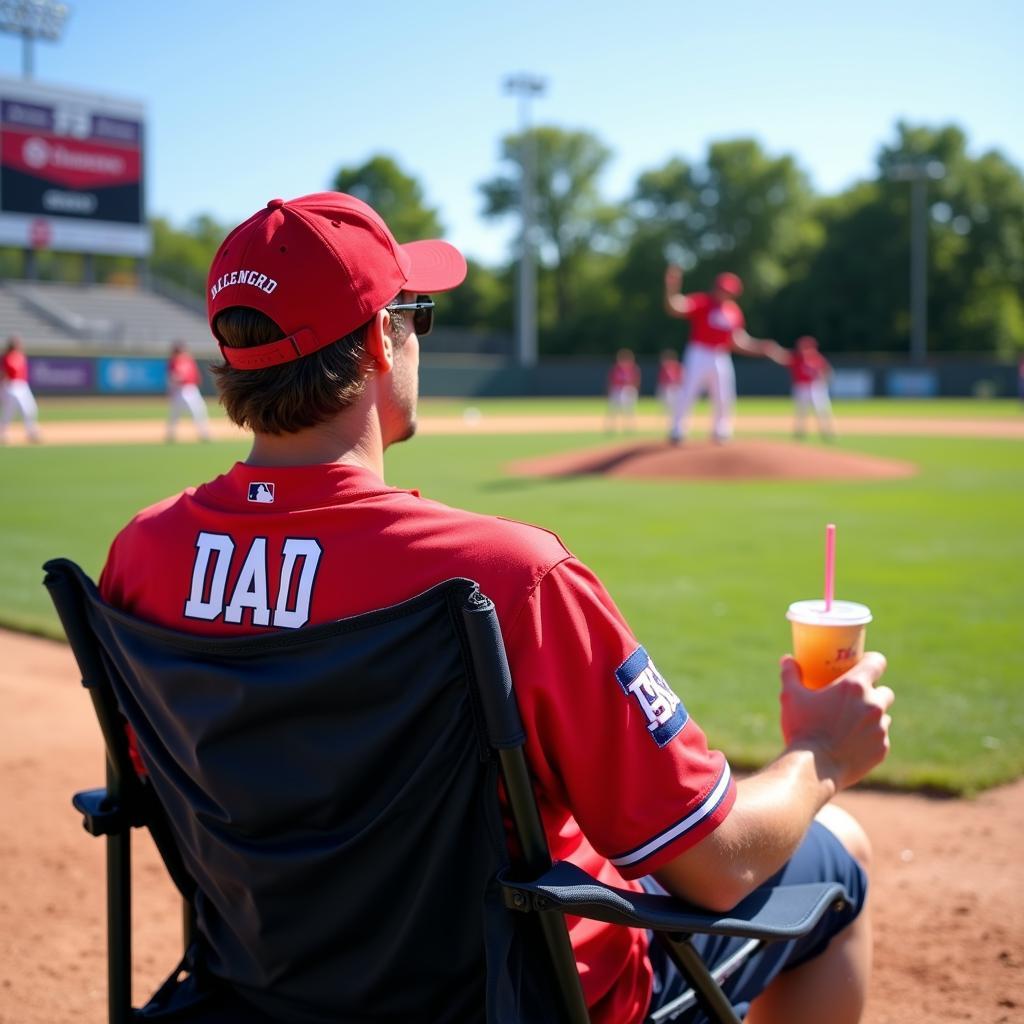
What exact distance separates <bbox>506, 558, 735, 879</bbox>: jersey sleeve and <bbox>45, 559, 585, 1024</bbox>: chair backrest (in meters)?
0.07

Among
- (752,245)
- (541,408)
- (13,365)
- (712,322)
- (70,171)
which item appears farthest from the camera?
(752,245)

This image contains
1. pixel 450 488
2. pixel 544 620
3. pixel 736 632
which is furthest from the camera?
pixel 450 488

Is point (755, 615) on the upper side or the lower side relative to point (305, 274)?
lower

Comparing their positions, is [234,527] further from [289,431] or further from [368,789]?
[368,789]

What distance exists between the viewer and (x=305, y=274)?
154 centimetres

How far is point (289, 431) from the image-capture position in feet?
5.35

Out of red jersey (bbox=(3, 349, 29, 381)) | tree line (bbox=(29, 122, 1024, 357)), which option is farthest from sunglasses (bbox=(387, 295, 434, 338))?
tree line (bbox=(29, 122, 1024, 357))

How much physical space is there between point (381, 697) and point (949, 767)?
3434 mm

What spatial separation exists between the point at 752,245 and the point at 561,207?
1401 cm

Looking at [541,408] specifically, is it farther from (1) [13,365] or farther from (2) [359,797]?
(2) [359,797]

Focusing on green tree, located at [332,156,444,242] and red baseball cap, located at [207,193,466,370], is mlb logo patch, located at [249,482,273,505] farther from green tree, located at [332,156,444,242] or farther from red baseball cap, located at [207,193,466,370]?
green tree, located at [332,156,444,242]

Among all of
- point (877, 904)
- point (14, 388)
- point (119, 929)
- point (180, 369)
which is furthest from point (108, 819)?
point (14, 388)

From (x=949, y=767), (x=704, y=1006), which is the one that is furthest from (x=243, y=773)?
(x=949, y=767)

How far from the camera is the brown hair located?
1580mm
